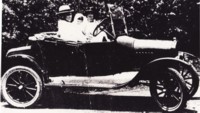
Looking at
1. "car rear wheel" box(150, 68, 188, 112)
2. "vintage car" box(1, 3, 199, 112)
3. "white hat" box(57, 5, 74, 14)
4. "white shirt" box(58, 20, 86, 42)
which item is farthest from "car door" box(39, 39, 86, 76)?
"car rear wheel" box(150, 68, 188, 112)

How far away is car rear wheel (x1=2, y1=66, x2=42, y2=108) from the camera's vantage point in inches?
186

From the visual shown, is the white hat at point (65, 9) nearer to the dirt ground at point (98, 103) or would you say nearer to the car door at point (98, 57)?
the car door at point (98, 57)

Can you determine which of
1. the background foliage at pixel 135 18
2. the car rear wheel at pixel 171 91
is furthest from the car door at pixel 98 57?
the background foliage at pixel 135 18

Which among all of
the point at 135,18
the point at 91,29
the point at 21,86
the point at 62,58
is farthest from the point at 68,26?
the point at 135,18

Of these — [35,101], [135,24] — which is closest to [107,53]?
[35,101]

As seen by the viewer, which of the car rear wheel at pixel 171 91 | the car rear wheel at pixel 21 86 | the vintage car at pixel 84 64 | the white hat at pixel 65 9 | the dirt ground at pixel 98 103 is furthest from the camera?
the white hat at pixel 65 9

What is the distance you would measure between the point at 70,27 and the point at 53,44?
56 cm

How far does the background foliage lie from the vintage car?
3.76 feet

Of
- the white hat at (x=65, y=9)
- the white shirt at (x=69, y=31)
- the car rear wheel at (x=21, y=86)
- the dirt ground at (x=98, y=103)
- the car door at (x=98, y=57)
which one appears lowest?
the dirt ground at (x=98, y=103)

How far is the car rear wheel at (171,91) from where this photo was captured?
4152 mm

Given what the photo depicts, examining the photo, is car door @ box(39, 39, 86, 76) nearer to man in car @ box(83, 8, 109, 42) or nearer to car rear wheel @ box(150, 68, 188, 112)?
man in car @ box(83, 8, 109, 42)

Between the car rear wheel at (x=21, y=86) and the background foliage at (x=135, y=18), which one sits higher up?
the background foliage at (x=135, y=18)

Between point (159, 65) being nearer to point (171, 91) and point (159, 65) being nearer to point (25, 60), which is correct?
point (171, 91)

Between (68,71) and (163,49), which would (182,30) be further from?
(68,71)
